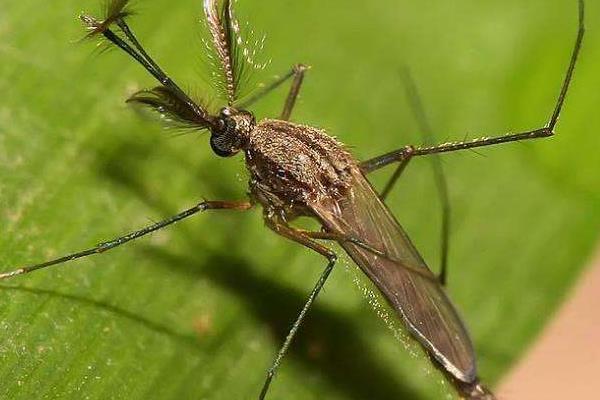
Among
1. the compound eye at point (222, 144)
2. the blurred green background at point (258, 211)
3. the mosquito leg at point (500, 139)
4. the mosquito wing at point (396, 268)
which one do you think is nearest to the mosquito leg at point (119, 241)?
the blurred green background at point (258, 211)

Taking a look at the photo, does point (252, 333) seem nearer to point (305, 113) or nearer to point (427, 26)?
point (305, 113)

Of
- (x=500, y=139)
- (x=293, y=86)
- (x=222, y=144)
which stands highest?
(x=500, y=139)

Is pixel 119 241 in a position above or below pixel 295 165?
below

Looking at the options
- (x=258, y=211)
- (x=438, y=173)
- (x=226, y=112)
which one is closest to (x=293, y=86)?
(x=226, y=112)

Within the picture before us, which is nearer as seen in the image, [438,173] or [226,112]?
[226,112]

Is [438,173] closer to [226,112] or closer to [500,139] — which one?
[500,139]

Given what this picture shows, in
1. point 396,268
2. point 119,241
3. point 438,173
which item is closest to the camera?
point 119,241

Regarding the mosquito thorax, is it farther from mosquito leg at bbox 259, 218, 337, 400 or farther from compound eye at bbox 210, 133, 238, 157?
mosquito leg at bbox 259, 218, 337, 400
